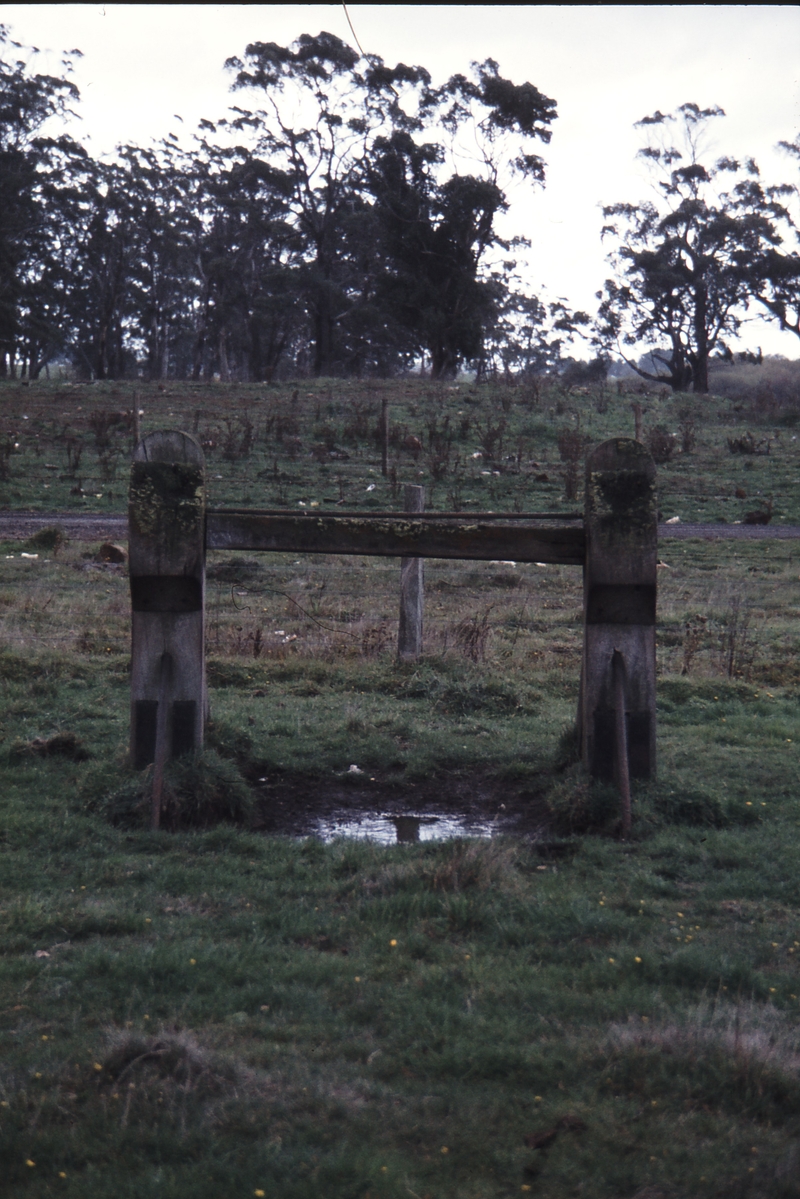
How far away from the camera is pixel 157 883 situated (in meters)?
4.55

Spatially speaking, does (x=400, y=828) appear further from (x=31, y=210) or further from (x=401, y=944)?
(x=31, y=210)

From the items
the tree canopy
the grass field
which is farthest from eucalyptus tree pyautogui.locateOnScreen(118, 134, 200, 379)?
the grass field

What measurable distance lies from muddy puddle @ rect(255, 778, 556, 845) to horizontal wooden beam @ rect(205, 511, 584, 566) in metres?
1.39

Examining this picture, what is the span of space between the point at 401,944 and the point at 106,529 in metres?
13.7

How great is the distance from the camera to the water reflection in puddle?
5.51 m

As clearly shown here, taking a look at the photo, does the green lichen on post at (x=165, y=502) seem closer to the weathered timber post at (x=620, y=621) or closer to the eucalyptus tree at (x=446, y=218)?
the weathered timber post at (x=620, y=621)

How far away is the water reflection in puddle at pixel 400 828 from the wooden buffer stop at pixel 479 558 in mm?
714

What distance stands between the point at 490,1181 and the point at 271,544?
3780 mm

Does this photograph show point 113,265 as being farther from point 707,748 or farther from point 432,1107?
point 432,1107

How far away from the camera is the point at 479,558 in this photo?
5.76 meters

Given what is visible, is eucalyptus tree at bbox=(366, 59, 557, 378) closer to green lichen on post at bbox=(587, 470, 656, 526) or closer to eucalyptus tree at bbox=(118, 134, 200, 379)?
eucalyptus tree at bbox=(118, 134, 200, 379)

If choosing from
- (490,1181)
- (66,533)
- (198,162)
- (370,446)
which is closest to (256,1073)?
(490,1181)

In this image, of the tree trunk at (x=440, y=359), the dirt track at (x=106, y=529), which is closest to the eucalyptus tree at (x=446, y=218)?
the tree trunk at (x=440, y=359)

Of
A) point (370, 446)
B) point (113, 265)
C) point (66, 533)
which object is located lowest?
point (66, 533)
